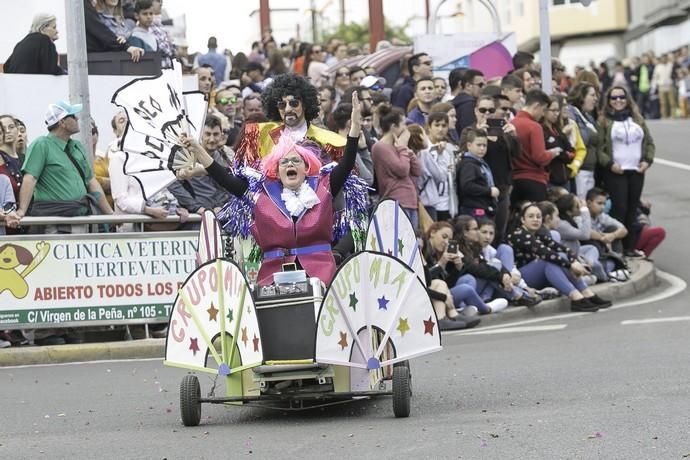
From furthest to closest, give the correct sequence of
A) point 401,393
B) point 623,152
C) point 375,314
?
point 623,152, point 375,314, point 401,393

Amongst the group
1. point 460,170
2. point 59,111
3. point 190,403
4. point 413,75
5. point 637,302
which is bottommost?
point 637,302

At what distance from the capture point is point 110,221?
48.4 feet

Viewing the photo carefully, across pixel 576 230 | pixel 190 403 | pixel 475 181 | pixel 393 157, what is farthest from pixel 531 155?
pixel 190 403

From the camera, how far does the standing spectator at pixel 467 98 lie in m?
18.9

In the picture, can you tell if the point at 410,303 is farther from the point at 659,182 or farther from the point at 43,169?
the point at 659,182

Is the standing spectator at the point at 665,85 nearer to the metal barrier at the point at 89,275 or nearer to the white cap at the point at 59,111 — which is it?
the metal barrier at the point at 89,275

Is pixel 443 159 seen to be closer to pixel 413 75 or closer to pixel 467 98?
pixel 467 98

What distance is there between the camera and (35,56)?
56.9ft

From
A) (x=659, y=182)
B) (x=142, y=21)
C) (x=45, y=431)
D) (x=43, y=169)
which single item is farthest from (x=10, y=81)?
(x=659, y=182)

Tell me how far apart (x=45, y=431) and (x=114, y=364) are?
4287mm

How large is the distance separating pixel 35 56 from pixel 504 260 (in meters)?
5.60

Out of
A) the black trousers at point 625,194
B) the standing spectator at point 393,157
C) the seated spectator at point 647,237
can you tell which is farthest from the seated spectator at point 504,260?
the seated spectator at point 647,237

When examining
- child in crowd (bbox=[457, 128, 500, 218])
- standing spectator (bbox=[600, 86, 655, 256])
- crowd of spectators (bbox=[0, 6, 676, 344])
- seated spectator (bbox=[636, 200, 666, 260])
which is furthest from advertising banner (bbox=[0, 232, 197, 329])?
seated spectator (bbox=[636, 200, 666, 260])

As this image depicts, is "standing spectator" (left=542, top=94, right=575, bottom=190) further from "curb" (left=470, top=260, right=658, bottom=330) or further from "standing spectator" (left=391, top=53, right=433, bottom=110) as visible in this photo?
"standing spectator" (left=391, top=53, right=433, bottom=110)
